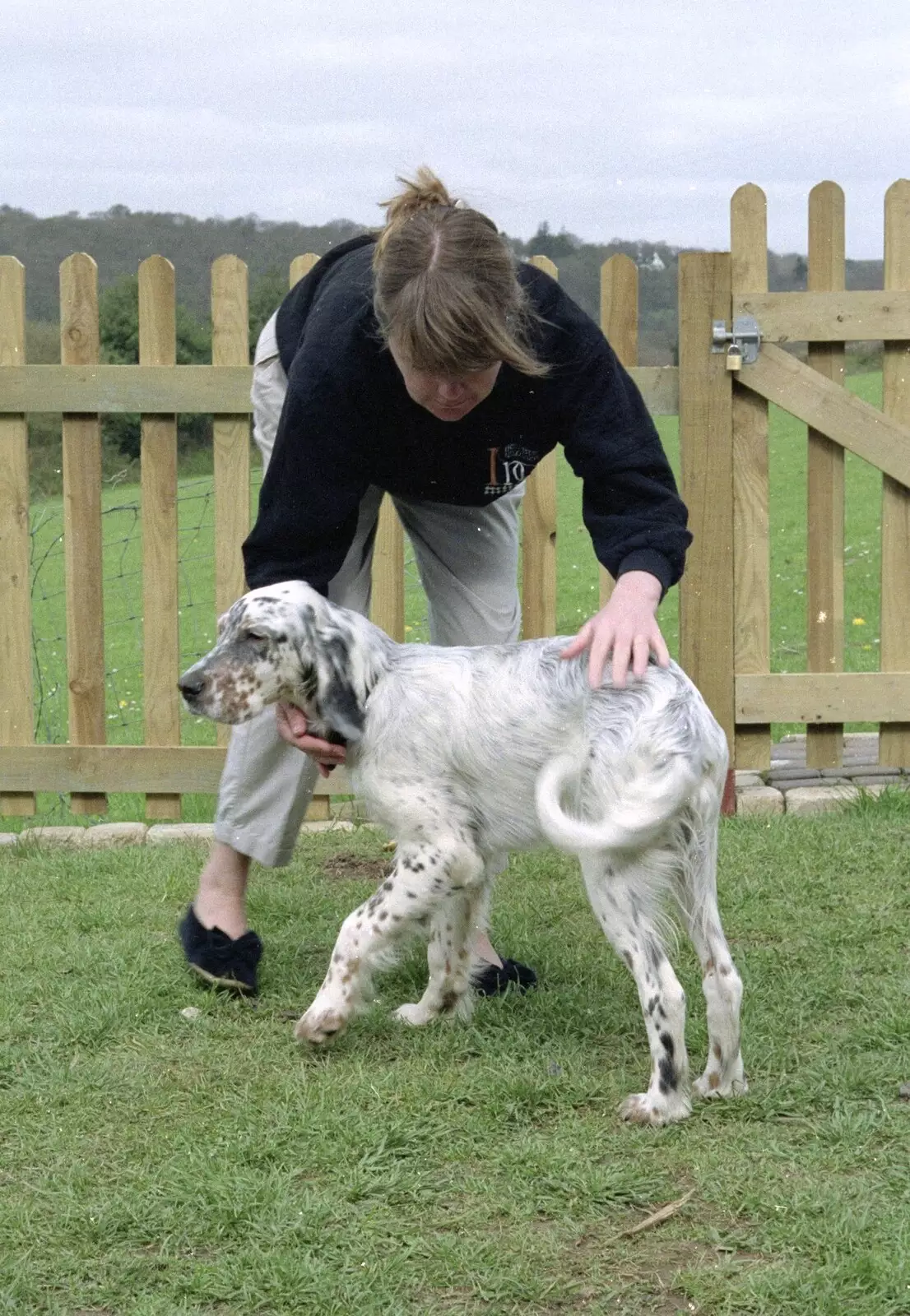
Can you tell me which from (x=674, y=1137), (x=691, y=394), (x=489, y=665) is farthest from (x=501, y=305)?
(x=691, y=394)

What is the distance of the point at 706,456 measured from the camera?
5.85 metres

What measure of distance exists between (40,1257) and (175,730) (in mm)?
3447

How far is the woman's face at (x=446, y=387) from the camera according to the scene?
324cm

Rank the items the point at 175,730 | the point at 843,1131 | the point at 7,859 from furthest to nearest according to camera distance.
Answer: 1. the point at 175,730
2. the point at 7,859
3. the point at 843,1131

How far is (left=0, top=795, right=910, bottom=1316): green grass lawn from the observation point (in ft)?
8.64

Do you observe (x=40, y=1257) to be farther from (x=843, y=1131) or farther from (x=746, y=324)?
(x=746, y=324)

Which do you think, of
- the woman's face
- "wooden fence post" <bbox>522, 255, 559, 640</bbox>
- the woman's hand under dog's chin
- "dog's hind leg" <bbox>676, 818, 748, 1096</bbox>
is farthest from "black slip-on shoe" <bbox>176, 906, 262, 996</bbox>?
"wooden fence post" <bbox>522, 255, 559, 640</bbox>

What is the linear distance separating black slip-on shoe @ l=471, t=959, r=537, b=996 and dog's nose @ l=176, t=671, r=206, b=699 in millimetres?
1126

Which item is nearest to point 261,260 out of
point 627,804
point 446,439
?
point 446,439

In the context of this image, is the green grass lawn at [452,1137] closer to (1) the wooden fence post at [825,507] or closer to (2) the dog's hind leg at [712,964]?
(2) the dog's hind leg at [712,964]

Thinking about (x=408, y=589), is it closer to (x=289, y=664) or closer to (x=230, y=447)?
(x=230, y=447)

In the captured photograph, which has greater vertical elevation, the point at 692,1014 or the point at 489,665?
the point at 489,665

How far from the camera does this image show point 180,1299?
2.61 metres

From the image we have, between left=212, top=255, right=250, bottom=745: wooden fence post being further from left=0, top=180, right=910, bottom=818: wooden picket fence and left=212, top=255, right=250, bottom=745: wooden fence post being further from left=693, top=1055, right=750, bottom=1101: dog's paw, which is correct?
left=693, top=1055, right=750, bottom=1101: dog's paw
